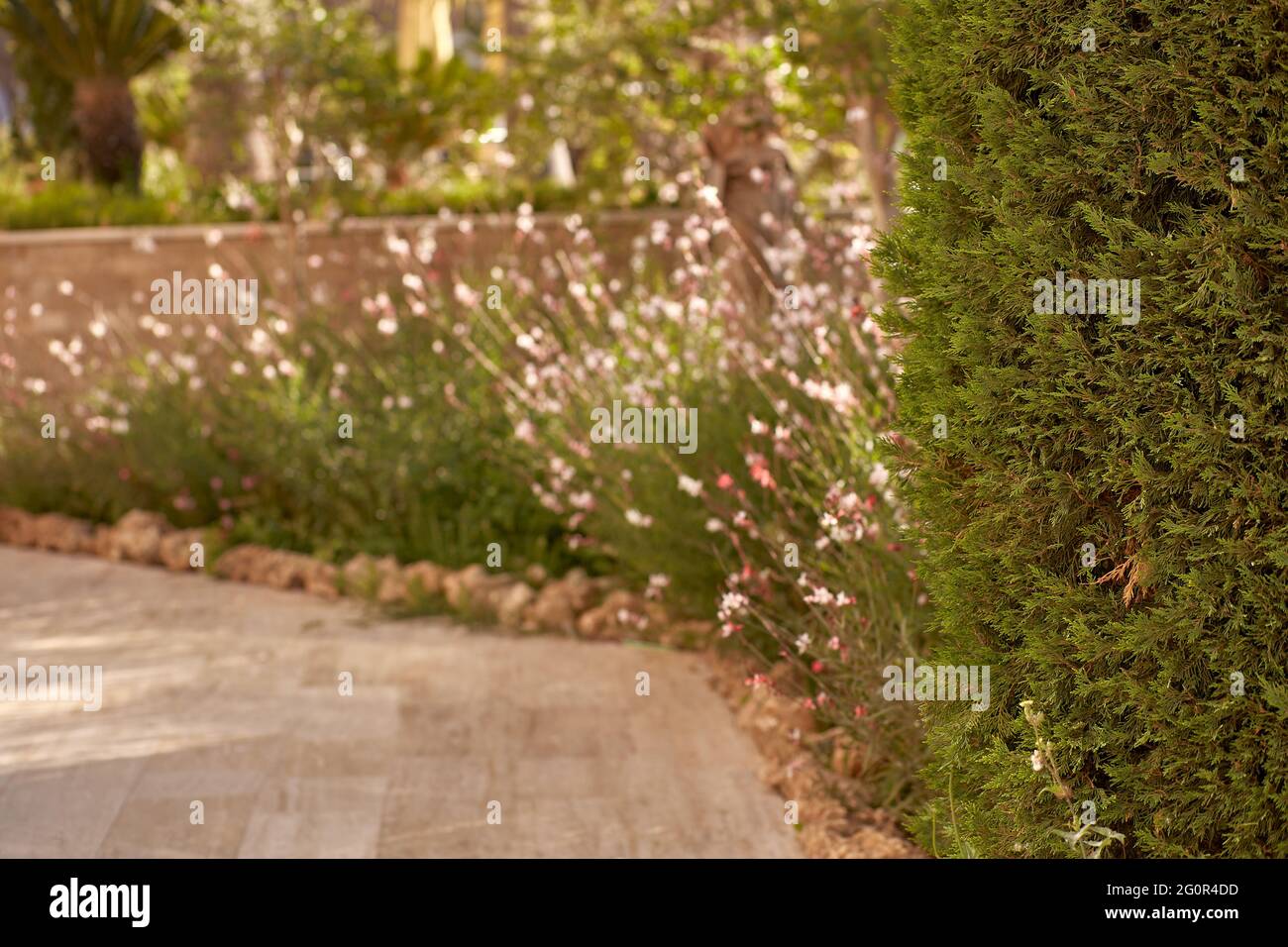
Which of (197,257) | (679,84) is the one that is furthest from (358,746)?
(197,257)

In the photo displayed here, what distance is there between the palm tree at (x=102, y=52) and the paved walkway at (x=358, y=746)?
29.7 ft

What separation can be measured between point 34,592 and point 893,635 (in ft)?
15.4

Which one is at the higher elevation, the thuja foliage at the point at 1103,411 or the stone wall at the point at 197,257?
the stone wall at the point at 197,257

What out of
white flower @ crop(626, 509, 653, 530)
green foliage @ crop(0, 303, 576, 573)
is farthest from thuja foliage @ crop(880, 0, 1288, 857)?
green foliage @ crop(0, 303, 576, 573)

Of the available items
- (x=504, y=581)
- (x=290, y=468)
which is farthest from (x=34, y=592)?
(x=504, y=581)

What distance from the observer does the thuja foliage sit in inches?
97.3

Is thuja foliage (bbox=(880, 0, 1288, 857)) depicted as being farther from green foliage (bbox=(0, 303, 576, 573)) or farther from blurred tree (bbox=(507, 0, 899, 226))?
blurred tree (bbox=(507, 0, 899, 226))

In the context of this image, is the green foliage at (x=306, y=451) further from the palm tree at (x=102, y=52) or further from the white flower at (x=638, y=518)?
the palm tree at (x=102, y=52)

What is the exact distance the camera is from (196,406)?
812 cm

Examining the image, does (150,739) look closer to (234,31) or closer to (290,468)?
(290,468)

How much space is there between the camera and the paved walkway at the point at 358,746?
158 inches

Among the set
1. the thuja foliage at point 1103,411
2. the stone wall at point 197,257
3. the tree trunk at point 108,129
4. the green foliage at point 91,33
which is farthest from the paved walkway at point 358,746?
the green foliage at point 91,33

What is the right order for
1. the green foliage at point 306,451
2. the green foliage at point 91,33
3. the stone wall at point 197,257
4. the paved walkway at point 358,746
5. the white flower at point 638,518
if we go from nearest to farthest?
1. the paved walkway at point 358,746
2. the white flower at point 638,518
3. the green foliage at point 306,451
4. the stone wall at point 197,257
5. the green foliage at point 91,33
